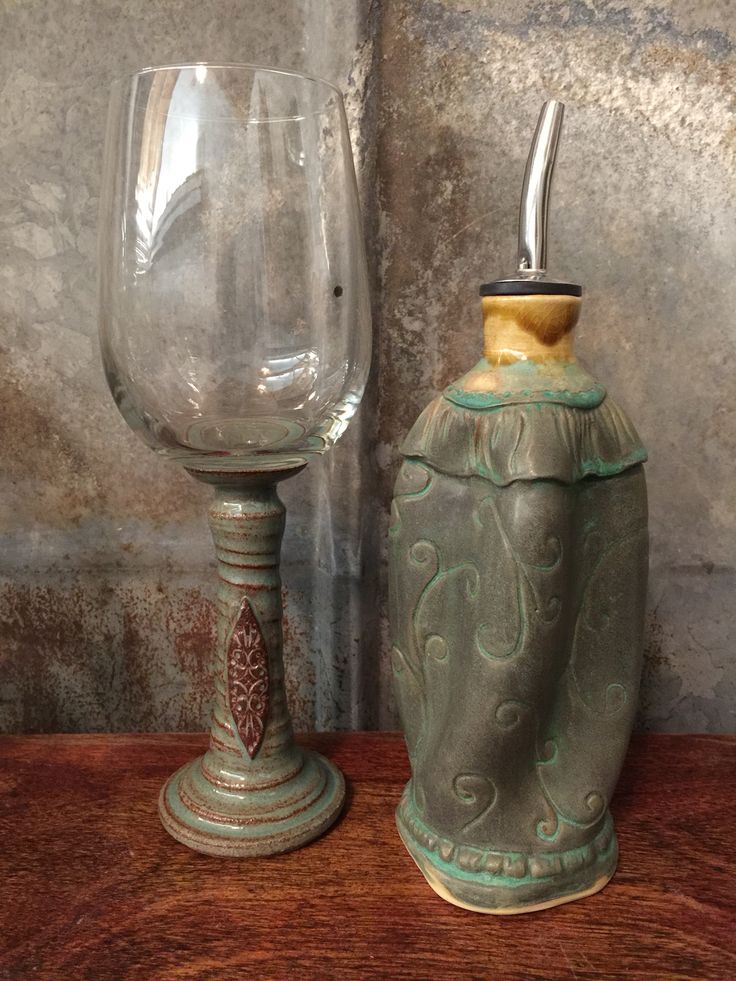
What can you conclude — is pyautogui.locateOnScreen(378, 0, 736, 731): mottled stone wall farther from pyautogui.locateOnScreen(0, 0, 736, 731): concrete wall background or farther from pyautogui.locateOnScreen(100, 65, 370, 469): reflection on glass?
pyautogui.locateOnScreen(100, 65, 370, 469): reflection on glass

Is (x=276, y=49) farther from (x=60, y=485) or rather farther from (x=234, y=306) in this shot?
(x=60, y=485)

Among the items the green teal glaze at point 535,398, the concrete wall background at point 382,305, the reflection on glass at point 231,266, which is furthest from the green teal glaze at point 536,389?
the concrete wall background at point 382,305

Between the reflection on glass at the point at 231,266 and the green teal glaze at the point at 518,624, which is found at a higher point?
the reflection on glass at the point at 231,266

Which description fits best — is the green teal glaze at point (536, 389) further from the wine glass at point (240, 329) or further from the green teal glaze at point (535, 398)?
the wine glass at point (240, 329)

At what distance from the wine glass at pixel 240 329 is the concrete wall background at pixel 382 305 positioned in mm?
158

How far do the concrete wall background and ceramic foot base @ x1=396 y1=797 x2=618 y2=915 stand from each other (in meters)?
0.26

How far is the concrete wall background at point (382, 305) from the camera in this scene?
651 millimetres

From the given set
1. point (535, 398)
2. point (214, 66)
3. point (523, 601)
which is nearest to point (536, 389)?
point (535, 398)

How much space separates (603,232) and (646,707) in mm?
388

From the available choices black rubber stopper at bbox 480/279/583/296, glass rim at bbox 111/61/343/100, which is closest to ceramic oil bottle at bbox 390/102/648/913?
black rubber stopper at bbox 480/279/583/296

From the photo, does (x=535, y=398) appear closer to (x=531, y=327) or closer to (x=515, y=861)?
(x=531, y=327)

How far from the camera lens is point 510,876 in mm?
489

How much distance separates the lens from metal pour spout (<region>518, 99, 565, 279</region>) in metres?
0.50

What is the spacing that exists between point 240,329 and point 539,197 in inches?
7.4
